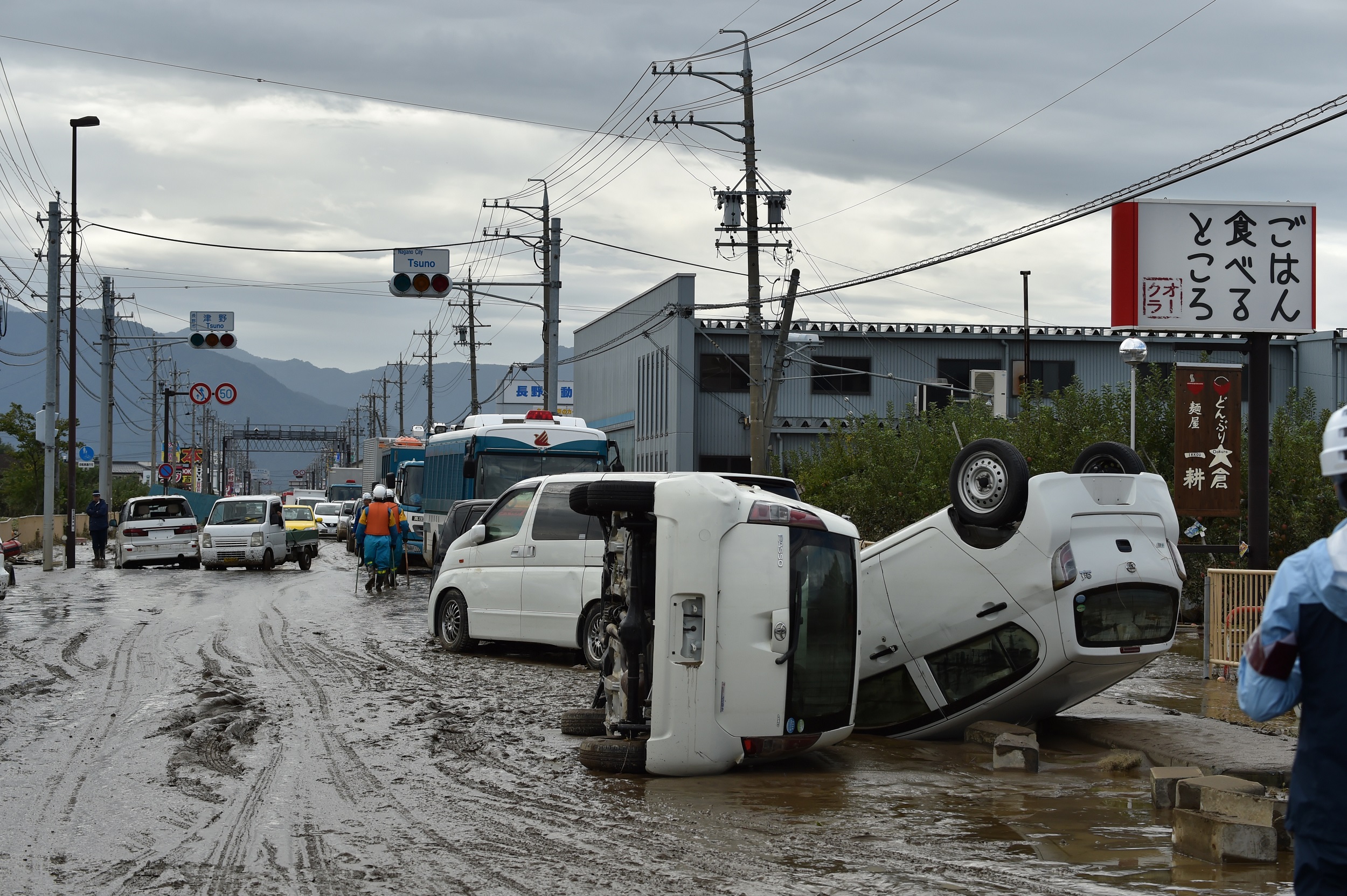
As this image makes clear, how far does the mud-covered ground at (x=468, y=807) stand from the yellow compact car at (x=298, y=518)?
2189cm

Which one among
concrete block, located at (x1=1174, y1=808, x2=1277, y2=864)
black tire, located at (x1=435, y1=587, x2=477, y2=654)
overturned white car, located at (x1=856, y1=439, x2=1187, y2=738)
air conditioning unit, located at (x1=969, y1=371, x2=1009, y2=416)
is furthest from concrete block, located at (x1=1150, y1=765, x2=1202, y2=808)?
air conditioning unit, located at (x1=969, y1=371, x2=1009, y2=416)

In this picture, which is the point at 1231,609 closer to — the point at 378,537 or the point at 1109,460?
the point at 1109,460

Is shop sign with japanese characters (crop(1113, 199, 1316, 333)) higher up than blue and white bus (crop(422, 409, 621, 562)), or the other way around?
shop sign with japanese characters (crop(1113, 199, 1316, 333))

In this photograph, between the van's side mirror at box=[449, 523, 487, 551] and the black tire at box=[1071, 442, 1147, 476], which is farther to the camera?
the van's side mirror at box=[449, 523, 487, 551]

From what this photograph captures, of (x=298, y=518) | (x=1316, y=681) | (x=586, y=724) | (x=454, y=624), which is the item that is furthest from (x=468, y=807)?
(x=298, y=518)

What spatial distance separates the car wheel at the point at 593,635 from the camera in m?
13.7

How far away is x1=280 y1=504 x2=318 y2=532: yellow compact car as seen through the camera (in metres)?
34.9

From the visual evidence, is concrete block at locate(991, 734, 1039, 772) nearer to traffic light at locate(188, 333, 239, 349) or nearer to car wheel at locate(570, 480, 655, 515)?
car wheel at locate(570, 480, 655, 515)

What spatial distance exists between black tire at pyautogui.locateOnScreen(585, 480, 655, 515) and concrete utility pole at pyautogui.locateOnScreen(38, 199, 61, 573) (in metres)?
27.8

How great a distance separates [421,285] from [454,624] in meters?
15.2

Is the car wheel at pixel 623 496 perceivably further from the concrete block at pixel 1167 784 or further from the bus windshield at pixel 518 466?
the bus windshield at pixel 518 466

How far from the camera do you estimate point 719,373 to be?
53094 millimetres

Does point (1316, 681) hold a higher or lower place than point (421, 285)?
lower

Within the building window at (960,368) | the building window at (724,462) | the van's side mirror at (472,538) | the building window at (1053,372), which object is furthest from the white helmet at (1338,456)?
the building window at (1053,372)
